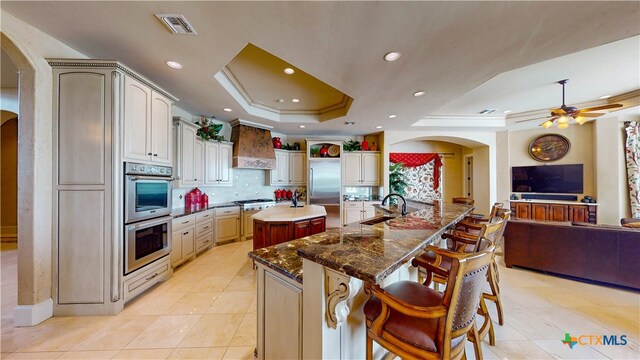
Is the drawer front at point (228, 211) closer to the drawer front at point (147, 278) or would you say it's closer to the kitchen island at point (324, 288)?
the drawer front at point (147, 278)

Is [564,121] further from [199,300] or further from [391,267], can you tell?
[199,300]

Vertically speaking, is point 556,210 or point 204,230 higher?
point 556,210

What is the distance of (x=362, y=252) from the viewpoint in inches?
44.1

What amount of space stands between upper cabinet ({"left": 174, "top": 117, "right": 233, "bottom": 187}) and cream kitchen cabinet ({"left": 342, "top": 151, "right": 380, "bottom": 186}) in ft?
9.38

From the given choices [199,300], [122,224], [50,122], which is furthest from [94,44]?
[199,300]

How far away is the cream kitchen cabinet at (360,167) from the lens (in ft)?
18.9

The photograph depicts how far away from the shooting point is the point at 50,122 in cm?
201

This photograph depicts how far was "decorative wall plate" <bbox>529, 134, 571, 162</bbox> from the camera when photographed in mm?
5488

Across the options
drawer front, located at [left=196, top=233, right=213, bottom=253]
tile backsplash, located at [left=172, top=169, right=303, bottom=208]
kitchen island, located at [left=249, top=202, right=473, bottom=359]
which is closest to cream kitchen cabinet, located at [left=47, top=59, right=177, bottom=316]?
drawer front, located at [left=196, top=233, right=213, bottom=253]

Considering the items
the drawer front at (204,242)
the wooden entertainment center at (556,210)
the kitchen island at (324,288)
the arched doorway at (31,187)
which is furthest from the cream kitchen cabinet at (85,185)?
the wooden entertainment center at (556,210)

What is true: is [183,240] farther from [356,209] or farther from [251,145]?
[356,209]

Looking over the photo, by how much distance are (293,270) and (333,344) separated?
1.37ft

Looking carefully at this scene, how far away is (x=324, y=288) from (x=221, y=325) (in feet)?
5.11

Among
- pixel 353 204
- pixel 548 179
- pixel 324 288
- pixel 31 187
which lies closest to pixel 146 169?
pixel 31 187
